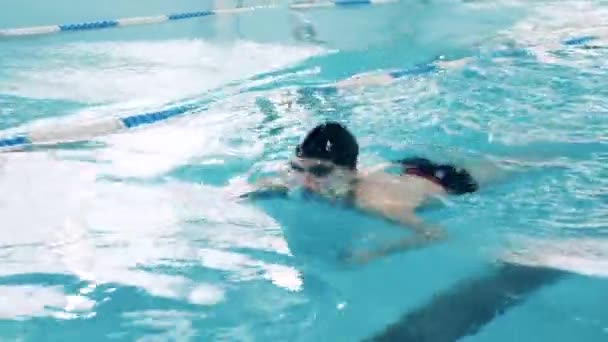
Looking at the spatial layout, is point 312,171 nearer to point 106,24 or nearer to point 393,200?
point 393,200

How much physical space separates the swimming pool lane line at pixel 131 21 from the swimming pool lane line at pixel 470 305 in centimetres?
511

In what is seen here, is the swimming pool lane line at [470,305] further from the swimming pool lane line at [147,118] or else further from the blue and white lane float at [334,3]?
the blue and white lane float at [334,3]

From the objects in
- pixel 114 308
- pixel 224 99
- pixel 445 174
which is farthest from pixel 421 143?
pixel 114 308

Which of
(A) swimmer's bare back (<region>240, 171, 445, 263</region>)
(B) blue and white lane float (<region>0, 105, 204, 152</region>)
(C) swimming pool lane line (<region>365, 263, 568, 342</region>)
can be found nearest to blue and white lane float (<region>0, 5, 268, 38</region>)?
(B) blue and white lane float (<region>0, 105, 204, 152</region>)

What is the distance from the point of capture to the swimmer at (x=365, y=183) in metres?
3.47

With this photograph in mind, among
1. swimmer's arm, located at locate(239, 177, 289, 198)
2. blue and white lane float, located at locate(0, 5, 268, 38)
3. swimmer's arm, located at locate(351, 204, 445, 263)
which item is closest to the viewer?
swimmer's arm, located at locate(351, 204, 445, 263)

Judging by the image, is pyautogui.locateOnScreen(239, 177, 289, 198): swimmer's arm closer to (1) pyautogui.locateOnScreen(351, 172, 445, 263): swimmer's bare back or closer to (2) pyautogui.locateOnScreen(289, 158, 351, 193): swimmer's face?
(2) pyautogui.locateOnScreen(289, 158, 351, 193): swimmer's face

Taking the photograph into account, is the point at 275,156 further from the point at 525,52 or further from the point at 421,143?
the point at 525,52

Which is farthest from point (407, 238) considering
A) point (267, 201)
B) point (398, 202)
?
point (267, 201)

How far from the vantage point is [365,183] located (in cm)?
370

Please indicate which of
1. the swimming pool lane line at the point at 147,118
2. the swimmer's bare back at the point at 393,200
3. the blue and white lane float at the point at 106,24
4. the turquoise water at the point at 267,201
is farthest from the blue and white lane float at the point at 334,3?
the swimmer's bare back at the point at 393,200

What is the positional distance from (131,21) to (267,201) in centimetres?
446

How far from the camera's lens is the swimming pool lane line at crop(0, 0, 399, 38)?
23.0 ft

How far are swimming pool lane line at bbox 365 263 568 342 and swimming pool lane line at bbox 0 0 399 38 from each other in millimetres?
5105
